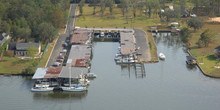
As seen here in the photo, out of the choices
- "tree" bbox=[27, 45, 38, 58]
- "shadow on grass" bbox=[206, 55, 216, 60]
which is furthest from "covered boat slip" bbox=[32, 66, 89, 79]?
"shadow on grass" bbox=[206, 55, 216, 60]

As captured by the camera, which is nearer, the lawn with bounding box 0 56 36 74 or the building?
the lawn with bounding box 0 56 36 74

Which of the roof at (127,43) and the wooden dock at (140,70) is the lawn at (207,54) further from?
the roof at (127,43)

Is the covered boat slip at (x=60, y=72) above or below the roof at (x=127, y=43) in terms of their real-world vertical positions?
below

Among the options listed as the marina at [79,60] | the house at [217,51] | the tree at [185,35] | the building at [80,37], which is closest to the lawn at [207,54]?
the house at [217,51]

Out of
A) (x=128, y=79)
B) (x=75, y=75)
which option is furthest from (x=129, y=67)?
(x=75, y=75)

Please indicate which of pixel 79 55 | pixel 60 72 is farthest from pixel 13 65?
pixel 79 55

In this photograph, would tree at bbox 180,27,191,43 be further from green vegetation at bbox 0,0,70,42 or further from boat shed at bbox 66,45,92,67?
green vegetation at bbox 0,0,70,42
